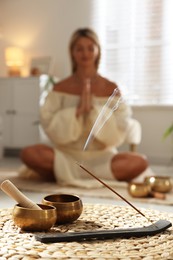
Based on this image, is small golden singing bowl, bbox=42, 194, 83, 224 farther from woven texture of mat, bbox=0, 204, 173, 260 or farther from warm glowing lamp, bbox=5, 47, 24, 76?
warm glowing lamp, bbox=5, 47, 24, 76

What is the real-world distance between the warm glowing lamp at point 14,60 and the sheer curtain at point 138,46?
92 centimetres

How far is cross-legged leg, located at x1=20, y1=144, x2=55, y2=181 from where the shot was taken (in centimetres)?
276

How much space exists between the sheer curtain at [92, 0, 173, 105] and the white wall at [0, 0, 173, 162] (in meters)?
0.17

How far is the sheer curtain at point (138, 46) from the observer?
4.30 m

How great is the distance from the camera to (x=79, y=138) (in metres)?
2.77

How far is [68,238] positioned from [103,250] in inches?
3.5

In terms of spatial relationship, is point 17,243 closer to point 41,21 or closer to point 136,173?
point 136,173

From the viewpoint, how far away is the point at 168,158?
14.0ft

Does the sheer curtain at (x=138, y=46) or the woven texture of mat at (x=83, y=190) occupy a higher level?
the sheer curtain at (x=138, y=46)

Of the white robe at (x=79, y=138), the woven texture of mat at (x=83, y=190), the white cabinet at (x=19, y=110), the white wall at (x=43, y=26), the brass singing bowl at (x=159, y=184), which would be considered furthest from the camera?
the white wall at (x=43, y=26)

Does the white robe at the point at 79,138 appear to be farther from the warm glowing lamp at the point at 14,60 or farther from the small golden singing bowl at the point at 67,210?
the warm glowing lamp at the point at 14,60

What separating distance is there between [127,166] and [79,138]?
1.19 feet

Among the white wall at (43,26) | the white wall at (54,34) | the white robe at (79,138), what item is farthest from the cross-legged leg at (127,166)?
the white wall at (43,26)

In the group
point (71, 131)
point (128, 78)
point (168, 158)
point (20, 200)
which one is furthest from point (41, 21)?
point (20, 200)
